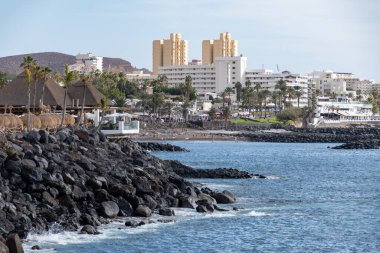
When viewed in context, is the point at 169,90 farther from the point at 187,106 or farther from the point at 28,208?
the point at 28,208

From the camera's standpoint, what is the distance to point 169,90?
605 ft

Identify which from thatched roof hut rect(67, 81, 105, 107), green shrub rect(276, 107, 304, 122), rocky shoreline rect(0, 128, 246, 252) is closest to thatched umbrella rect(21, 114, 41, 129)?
rocky shoreline rect(0, 128, 246, 252)

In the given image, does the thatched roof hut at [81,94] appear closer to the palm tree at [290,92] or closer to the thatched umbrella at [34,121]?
the thatched umbrella at [34,121]

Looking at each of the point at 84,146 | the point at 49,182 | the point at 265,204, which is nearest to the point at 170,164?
the point at 84,146

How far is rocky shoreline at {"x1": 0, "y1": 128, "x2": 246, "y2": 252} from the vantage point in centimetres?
2736

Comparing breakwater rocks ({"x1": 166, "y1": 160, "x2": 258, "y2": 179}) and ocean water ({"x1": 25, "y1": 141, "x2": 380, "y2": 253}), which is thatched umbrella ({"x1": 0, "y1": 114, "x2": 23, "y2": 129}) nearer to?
breakwater rocks ({"x1": 166, "y1": 160, "x2": 258, "y2": 179})

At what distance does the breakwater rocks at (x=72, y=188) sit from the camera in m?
27.4

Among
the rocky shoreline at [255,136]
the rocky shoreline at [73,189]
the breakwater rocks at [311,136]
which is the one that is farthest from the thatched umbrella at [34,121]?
the breakwater rocks at [311,136]

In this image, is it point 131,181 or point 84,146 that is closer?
point 131,181

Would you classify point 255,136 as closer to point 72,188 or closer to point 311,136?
point 311,136

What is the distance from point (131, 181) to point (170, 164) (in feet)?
60.6

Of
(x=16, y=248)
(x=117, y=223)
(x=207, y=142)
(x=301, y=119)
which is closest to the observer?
(x=16, y=248)

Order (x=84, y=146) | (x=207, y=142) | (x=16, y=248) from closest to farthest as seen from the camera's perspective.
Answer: (x=16, y=248), (x=84, y=146), (x=207, y=142)

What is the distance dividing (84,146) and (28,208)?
15.0 meters
